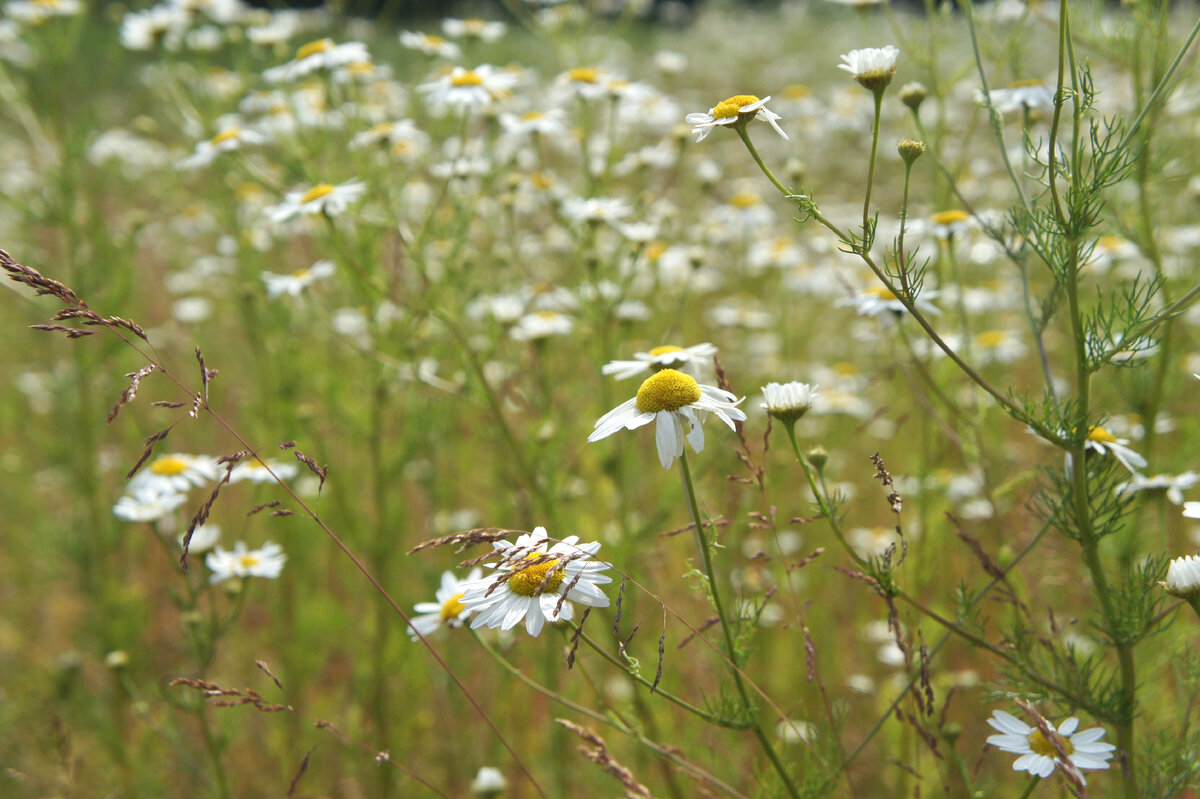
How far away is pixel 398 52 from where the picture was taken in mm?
9055

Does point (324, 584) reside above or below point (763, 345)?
below

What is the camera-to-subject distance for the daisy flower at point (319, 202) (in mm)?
2490

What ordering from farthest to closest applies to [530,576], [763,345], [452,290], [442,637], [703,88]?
1. [703,88]
2. [763,345]
3. [442,637]
4. [452,290]
5. [530,576]

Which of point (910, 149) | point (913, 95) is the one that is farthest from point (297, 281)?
point (910, 149)

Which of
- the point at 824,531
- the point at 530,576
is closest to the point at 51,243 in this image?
the point at 824,531

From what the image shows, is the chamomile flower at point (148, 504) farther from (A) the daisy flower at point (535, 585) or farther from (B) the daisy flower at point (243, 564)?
(A) the daisy flower at point (535, 585)

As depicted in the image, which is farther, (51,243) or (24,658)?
(51,243)

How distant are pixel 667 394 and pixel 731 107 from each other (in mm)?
520

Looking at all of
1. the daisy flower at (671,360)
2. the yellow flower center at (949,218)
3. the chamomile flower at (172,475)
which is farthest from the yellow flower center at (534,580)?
the yellow flower center at (949,218)

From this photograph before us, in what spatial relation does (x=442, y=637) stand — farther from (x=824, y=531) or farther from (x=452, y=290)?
(x=824, y=531)

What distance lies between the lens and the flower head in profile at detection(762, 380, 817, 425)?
1503mm

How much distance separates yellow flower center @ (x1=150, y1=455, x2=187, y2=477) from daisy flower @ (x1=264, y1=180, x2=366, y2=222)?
0.78 m

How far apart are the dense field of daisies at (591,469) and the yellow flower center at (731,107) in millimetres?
10

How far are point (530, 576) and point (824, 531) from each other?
234 cm
